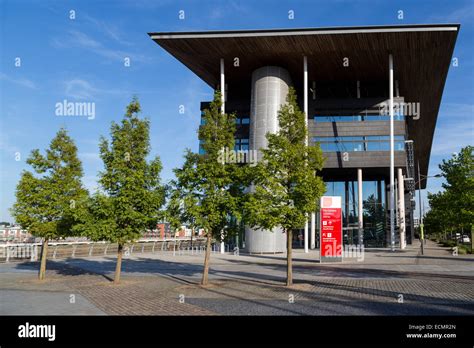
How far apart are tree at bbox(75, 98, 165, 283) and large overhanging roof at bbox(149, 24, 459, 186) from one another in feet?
75.7

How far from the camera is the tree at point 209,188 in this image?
1622 centimetres

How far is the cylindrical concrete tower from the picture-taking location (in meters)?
38.9

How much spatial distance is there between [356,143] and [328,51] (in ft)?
33.4

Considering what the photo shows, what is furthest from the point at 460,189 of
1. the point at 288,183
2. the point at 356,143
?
the point at 288,183

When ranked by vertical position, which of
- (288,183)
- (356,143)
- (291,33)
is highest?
(291,33)

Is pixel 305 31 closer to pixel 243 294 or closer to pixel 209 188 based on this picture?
pixel 209 188

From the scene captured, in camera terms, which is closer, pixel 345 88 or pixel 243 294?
pixel 243 294

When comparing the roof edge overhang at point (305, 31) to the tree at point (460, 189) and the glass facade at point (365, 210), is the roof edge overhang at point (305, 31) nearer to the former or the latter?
the tree at point (460, 189)

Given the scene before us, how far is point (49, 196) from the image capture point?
18266mm

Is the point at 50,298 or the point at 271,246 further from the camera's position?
the point at 271,246
